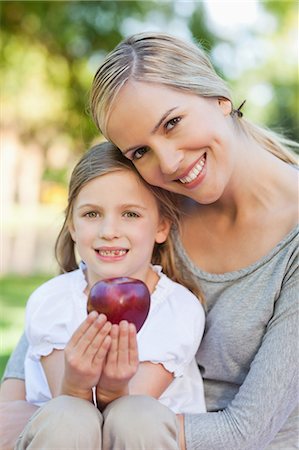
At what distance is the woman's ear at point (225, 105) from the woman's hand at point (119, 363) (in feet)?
2.98

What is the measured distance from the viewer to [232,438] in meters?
2.30

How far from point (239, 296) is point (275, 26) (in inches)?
795

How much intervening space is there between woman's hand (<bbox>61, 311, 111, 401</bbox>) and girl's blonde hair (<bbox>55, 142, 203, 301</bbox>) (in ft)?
2.30

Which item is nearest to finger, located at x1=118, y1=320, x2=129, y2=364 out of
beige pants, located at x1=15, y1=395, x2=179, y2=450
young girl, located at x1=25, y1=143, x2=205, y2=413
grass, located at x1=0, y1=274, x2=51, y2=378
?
beige pants, located at x1=15, y1=395, x2=179, y2=450

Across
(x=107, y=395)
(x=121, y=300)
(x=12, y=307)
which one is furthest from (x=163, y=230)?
(x=12, y=307)

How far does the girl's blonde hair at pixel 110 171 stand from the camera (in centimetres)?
259

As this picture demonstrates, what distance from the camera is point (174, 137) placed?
2406 millimetres

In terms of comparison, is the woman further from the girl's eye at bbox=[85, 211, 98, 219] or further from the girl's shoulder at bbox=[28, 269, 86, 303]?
the girl's shoulder at bbox=[28, 269, 86, 303]

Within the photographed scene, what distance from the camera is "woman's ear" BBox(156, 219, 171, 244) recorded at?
274cm

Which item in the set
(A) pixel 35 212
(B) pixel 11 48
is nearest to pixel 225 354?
(B) pixel 11 48

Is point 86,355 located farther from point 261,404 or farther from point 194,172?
point 194,172

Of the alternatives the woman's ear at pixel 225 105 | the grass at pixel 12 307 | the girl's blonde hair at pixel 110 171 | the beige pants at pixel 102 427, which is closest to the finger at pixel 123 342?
the beige pants at pixel 102 427

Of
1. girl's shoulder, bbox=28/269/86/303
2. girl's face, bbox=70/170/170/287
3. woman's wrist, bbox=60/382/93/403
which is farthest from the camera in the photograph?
girl's shoulder, bbox=28/269/86/303

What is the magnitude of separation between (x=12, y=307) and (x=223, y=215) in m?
4.61
